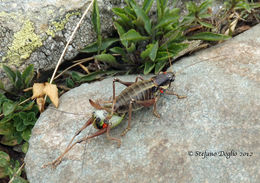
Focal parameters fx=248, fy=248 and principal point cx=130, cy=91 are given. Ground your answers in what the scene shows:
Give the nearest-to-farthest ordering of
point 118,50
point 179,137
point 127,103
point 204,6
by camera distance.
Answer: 1. point 179,137
2. point 127,103
3. point 118,50
4. point 204,6

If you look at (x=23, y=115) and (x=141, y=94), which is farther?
(x=23, y=115)

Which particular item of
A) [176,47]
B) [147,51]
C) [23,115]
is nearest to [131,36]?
[147,51]

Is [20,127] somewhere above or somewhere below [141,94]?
below

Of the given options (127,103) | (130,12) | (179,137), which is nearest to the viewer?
(179,137)

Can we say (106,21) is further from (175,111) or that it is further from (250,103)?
(250,103)

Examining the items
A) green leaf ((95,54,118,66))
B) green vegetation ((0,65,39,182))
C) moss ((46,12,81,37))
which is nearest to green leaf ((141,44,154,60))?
green leaf ((95,54,118,66))

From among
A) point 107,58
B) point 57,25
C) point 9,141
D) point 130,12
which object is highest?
point 57,25

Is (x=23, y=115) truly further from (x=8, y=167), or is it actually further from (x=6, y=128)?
(x=8, y=167)

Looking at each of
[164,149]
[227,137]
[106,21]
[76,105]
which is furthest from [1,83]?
[227,137]
